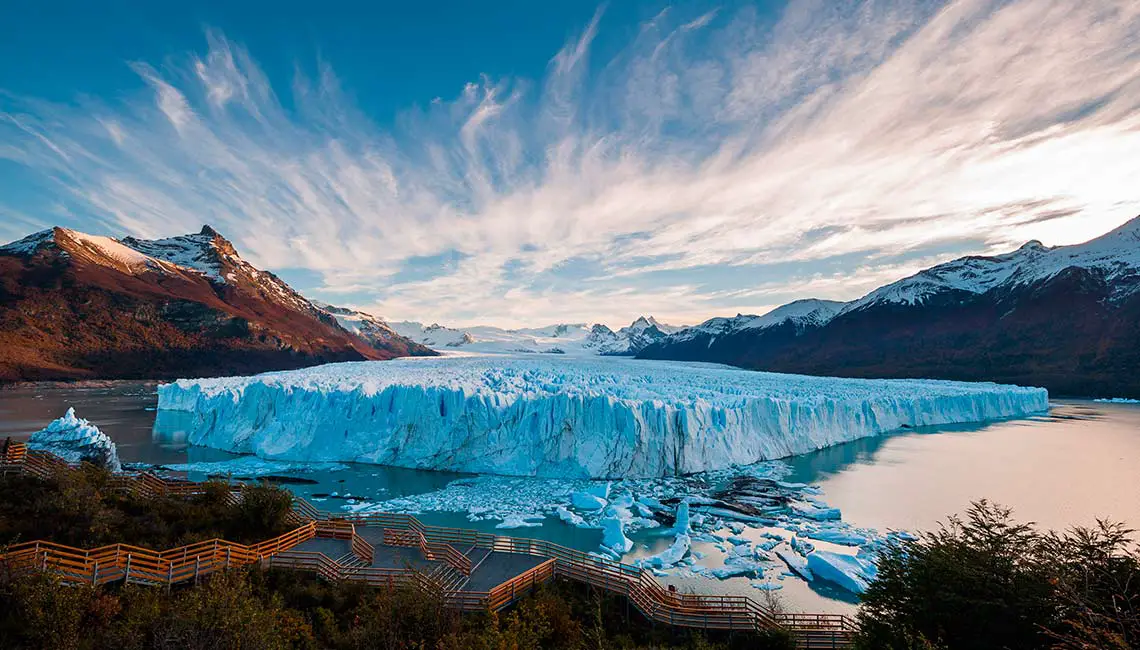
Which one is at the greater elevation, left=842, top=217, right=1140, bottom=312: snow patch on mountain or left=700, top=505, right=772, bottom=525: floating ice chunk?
left=842, top=217, right=1140, bottom=312: snow patch on mountain

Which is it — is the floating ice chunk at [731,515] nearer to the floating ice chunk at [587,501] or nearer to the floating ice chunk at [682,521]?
the floating ice chunk at [682,521]

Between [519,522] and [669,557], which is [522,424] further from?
[669,557]

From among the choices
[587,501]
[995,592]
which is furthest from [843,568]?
[587,501]

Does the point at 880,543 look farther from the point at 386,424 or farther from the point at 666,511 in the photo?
the point at 386,424

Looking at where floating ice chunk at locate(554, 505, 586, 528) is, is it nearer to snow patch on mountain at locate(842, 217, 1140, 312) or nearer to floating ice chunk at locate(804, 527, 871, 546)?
floating ice chunk at locate(804, 527, 871, 546)

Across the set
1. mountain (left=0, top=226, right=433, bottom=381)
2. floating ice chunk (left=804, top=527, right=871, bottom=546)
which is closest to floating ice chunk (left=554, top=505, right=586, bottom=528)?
floating ice chunk (left=804, top=527, right=871, bottom=546)

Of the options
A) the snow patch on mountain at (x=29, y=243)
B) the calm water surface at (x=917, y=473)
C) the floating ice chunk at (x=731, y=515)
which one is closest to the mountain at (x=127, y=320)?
the snow patch on mountain at (x=29, y=243)

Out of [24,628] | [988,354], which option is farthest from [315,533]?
[988,354]
